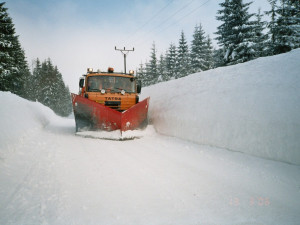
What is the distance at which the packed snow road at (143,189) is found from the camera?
174 centimetres

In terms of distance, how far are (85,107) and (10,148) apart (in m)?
2.50

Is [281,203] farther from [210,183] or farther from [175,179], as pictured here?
[175,179]

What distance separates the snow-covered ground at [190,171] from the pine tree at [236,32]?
40.0 feet

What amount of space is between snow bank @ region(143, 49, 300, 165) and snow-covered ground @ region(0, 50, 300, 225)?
0.02 m

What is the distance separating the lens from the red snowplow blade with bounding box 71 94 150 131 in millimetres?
5516

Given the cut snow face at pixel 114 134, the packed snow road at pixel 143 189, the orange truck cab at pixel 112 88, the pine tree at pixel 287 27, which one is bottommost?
the packed snow road at pixel 143 189

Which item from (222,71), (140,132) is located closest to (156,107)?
(140,132)

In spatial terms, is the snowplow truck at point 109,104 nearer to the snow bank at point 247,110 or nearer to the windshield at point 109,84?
the windshield at point 109,84

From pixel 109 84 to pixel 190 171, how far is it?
16.3 ft

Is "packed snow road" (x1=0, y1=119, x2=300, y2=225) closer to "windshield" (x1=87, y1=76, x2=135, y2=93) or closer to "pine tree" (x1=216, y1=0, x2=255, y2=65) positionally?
"windshield" (x1=87, y1=76, x2=135, y2=93)

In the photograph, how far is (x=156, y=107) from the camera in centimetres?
768

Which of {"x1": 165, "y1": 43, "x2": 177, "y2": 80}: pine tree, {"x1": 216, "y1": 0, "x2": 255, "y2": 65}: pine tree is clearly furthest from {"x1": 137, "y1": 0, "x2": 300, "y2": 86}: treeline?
{"x1": 165, "y1": 43, "x2": 177, "y2": 80}: pine tree

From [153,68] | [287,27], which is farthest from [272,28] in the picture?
[153,68]

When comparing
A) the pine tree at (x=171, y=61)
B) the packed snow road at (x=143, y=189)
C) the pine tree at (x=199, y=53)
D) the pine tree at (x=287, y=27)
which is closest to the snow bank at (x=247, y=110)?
the packed snow road at (x=143, y=189)
